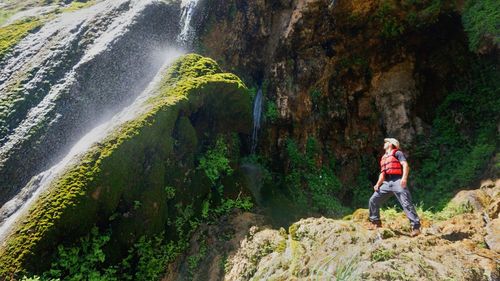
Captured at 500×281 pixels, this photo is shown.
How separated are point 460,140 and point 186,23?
891cm

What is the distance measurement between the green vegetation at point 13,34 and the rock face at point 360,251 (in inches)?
305

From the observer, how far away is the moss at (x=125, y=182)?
268 inches

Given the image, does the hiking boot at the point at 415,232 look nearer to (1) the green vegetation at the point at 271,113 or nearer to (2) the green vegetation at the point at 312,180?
(2) the green vegetation at the point at 312,180

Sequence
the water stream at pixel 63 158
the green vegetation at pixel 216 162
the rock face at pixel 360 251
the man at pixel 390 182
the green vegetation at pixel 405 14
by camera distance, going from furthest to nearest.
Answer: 1. the green vegetation at pixel 405 14
2. the green vegetation at pixel 216 162
3. the water stream at pixel 63 158
4. the man at pixel 390 182
5. the rock face at pixel 360 251

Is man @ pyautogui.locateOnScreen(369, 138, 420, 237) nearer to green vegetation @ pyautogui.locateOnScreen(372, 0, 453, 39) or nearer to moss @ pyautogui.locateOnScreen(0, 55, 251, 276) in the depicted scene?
moss @ pyautogui.locateOnScreen(0, 55, 251, 276)

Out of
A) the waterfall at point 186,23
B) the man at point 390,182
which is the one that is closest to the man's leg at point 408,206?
the man at point 390,182

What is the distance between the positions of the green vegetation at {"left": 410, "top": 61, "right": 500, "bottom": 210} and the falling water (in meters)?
7.27

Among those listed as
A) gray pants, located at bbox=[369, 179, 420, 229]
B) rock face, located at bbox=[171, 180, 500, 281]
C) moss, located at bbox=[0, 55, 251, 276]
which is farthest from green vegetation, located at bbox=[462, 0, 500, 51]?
moss, located at bbox=[0, 55, 251, 276]

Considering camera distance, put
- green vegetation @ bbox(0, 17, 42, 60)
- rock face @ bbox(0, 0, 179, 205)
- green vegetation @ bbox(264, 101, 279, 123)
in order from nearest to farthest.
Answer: rock face @ bbox(0, 0, 179, 205)
green vegetation @ bbox(0, 17, 42, 60)
green vegetation @ bbox(264, 101, 279, 123)

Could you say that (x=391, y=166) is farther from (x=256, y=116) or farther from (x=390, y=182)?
(x=256, y=116)

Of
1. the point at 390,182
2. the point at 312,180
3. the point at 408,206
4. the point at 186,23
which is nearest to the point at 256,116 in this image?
the point at 312,180

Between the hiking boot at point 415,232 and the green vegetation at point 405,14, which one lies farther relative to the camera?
the green vegetation at point 405,14

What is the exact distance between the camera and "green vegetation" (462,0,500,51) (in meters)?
10.5

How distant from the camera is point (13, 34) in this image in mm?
11773
